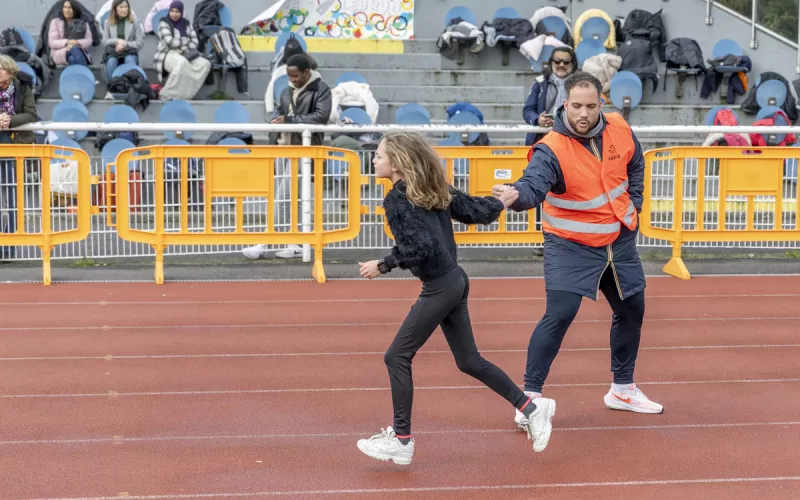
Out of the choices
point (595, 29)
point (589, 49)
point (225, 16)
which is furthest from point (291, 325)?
point (595, 29)

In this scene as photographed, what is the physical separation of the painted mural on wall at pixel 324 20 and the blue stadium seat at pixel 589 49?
312cm

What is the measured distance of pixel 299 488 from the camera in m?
5.00

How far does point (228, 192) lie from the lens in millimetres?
10734

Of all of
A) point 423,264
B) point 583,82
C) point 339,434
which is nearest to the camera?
point 423,264

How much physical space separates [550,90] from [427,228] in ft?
22.3

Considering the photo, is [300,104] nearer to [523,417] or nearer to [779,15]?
[523,417]

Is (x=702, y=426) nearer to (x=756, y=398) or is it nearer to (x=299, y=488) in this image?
(x=756, y=398)

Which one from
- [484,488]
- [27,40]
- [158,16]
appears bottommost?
[484,488]

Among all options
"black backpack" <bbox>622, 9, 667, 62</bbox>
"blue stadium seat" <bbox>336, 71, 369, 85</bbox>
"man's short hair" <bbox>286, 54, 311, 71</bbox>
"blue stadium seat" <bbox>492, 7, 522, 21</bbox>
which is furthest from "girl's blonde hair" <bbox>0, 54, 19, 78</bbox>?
"black backpack" <bbox>622, 9, 667, 62</bbox>

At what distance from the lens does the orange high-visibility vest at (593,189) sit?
5.60m

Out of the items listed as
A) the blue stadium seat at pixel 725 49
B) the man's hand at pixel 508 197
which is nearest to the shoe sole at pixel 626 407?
the man's hand at pixel 508 197

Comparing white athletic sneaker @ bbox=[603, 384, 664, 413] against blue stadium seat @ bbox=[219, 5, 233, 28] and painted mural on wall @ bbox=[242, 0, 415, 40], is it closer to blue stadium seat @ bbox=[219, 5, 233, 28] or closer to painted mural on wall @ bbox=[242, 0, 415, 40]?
blue stadium seat @ bbox=[219, 5, 233, 28]

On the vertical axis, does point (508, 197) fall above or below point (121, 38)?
below

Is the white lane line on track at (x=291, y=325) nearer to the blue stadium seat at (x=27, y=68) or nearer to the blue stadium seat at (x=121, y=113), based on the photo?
the blue stadium seat at (x=121, y=113)
